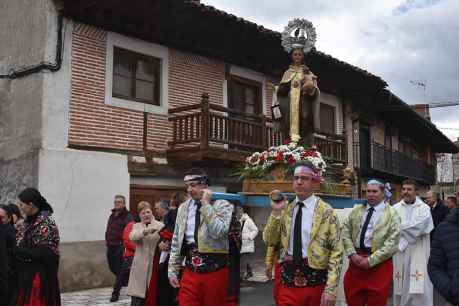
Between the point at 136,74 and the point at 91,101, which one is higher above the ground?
the point at 136,74

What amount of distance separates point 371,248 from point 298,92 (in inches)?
123

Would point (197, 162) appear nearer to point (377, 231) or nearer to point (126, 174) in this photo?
point (126, 174)

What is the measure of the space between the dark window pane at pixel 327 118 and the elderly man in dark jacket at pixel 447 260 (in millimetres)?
14743

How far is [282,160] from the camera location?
7.91 metres

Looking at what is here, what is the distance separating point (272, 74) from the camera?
1616cm

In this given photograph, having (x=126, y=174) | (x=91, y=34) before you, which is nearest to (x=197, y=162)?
(x=126, y=174)

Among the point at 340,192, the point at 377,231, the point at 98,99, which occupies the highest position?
the point at 98,99

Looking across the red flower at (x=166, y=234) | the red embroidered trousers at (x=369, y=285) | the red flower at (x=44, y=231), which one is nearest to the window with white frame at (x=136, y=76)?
the red flower at (x=166, y=234)

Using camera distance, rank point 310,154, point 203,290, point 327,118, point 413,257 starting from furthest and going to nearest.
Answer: point 327,118
point 310,154
point 413,257
point 203,290

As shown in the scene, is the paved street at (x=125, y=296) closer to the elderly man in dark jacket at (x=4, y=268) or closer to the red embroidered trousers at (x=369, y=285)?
the red embroidered trousers at (x=369, y=285)

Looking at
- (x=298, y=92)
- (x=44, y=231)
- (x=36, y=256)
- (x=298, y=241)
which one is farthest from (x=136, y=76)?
(x=298, y=241)

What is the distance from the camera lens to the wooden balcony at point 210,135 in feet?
40.1

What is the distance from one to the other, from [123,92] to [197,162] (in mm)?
2279

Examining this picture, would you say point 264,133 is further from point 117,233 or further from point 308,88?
point 308,88
